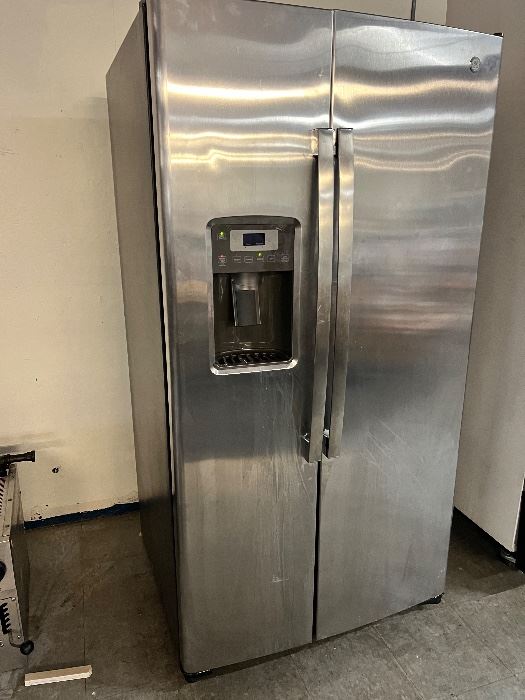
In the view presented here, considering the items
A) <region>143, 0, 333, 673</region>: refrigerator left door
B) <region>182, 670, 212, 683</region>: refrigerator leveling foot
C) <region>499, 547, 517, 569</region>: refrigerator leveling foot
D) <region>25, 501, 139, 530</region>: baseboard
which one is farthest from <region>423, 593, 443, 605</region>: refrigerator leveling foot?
<region>25, 501, 139, 530</region>: baseboard

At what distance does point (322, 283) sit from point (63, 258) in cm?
119

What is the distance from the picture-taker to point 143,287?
1.59m

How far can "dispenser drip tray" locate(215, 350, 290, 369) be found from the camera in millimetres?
1390

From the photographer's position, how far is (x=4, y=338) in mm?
2076

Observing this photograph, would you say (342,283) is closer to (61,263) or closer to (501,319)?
(501,319)

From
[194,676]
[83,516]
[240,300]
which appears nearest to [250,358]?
[240,300]

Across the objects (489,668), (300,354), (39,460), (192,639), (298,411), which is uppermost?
(300,354)

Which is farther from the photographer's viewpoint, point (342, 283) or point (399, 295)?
point (399, 295)

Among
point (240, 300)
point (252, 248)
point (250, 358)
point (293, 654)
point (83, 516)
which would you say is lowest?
point (293, 654)

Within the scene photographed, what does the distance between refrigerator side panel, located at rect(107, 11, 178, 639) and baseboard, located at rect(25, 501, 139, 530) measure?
0.32 metres

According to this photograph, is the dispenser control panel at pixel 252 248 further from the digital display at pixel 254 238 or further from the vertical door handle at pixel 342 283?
the vertical door handle at pixel 342 283

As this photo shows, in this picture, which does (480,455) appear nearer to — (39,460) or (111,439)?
(111,439)

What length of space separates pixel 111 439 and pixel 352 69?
5.75ft

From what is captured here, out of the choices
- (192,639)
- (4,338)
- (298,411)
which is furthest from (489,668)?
(4,338)
